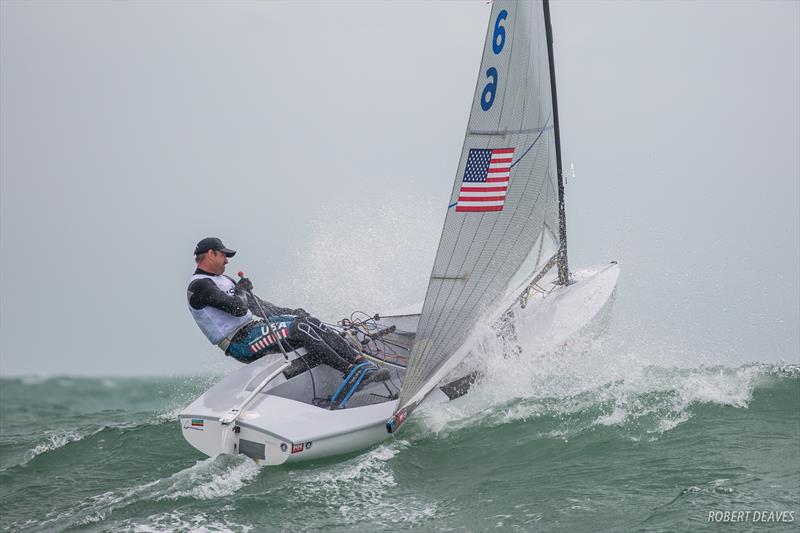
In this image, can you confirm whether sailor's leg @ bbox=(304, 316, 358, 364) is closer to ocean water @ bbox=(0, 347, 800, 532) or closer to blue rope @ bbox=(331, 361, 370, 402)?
blue rope @ bbox=(331, 361, 370, 402)

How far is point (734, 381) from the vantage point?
19.1 feet

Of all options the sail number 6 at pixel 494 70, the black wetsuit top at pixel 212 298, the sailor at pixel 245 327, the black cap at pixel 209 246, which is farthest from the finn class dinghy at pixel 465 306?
the black cap at pixel 209 246

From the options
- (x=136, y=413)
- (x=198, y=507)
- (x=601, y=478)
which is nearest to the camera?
(x=198, y=507)

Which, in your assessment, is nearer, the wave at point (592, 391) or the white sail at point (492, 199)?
the white sail at point (492, 199)

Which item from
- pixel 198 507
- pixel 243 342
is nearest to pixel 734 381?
pixel 243 342

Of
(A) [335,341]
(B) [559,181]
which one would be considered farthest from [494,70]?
(A) [335,341]

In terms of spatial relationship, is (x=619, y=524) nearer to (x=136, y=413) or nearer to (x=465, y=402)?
(x=465, y=402)

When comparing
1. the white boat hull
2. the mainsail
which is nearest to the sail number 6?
the mainsail

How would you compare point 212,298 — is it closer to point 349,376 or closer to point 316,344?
point 316,344

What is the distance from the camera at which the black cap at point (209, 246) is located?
17.1ft

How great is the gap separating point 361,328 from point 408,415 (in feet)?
5.55

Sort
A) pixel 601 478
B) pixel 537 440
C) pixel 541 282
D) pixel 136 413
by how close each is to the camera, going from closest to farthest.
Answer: pixel 601 478 → pixel 537 440 → pixel 541 282 → pixel 136 413

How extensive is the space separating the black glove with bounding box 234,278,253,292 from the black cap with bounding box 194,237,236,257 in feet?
0.64

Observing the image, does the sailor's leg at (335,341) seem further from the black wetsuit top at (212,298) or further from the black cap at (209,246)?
the black cap at (209,246)
